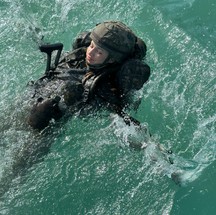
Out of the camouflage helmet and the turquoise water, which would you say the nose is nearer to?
the camouflage helmet

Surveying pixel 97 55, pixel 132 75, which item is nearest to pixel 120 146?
pixel 132 75

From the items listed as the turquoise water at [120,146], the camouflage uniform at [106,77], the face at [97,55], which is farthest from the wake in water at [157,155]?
the face at [97,55]

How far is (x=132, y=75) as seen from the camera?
6.07 m

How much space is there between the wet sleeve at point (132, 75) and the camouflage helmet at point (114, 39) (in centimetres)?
22

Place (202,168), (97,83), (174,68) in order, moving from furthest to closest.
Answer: (174,68) → (202,168) → (97,83)

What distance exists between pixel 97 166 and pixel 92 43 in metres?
1.57

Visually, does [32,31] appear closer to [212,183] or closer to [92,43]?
[92,43]

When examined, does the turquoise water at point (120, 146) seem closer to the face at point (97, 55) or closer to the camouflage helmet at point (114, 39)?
the face at point (97, 55)

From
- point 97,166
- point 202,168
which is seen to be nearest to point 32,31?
point 97,166

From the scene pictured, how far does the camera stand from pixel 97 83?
612cm

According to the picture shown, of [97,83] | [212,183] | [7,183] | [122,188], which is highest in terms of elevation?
[97,83]

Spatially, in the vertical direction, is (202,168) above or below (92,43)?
below

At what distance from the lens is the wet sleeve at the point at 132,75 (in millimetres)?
6074

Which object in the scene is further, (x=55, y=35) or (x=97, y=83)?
(x=55, y=35)
